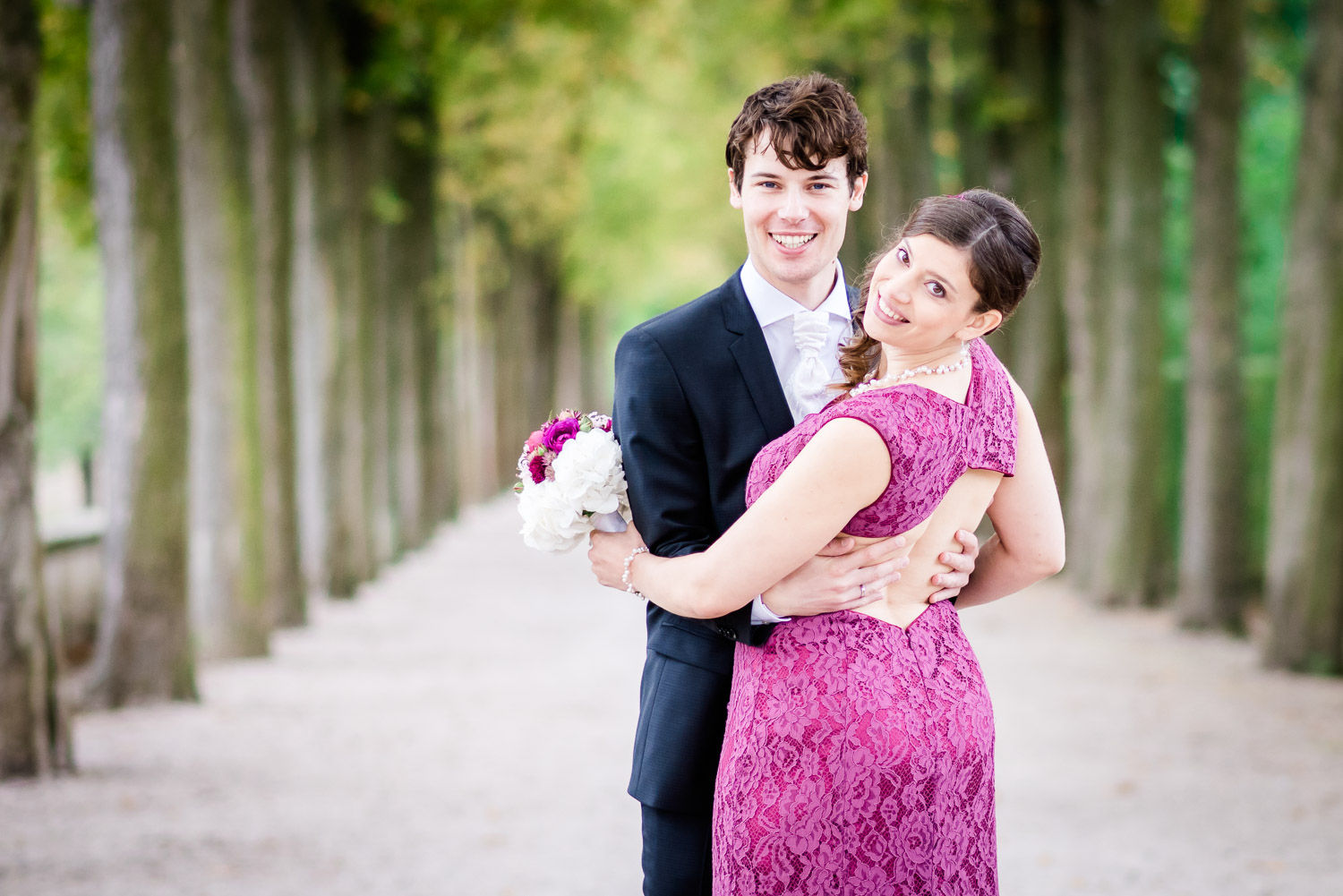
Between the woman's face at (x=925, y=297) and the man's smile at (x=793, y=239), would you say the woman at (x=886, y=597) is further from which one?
the man's smile at (x=793, y=239)

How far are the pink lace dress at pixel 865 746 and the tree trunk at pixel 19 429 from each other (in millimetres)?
5746

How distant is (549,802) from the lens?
299 inches

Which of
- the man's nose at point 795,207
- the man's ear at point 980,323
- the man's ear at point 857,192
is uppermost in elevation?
the man's ear at point 857,192

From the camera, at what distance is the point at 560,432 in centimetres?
299

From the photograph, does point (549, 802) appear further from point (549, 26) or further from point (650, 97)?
point (650, 97)

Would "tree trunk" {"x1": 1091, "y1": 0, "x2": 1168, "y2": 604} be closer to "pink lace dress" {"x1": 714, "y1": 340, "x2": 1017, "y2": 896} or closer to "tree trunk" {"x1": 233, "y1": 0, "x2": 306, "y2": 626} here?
"tree trunk" {"x1": 233, "y1": 0, "x2": 306, "y2": 626}

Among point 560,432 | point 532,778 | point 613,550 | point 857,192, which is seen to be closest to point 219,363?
point 532,778

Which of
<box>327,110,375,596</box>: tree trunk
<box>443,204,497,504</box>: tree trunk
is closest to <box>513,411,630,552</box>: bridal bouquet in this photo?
<box>327,110,375,596</box>: tree trunk

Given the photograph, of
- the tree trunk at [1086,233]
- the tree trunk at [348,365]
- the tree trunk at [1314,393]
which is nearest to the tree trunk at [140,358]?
the tree trunk at [348,365]

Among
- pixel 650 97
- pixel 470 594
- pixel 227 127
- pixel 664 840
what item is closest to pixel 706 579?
pixel 664 840

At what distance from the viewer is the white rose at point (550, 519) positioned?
2.90 meters

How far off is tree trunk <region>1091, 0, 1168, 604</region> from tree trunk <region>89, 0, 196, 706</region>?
357 inches

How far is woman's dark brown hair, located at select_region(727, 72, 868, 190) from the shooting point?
9.29ft

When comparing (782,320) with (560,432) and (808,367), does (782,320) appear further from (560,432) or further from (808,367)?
(560,432)
